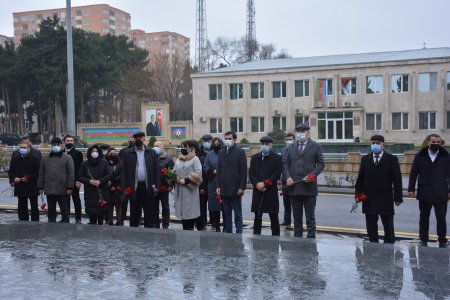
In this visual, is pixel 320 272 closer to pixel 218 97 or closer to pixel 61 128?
pixel 218 97

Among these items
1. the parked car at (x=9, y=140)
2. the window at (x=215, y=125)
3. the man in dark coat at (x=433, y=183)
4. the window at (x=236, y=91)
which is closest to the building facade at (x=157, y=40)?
the parked car at (x=9, y=140)

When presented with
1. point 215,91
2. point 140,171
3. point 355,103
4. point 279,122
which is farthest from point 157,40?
point 140,171

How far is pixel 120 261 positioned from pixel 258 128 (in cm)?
4450

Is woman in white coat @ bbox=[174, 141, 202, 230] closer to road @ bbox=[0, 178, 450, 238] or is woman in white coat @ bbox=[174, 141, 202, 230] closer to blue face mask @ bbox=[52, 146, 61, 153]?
blue face mask @ bbox=[52, 146, 61, 153]

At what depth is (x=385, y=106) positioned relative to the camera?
46344 millimetres

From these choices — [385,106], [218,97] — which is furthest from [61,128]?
[385,106]

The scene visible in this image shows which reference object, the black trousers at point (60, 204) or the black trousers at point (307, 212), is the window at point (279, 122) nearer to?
the black trousers at point (60, 204)

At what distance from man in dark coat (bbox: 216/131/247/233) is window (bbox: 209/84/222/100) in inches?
1687

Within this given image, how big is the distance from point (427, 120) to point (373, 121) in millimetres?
4387

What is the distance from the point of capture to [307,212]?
912cm

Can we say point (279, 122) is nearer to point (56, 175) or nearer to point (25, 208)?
point (25, 208)

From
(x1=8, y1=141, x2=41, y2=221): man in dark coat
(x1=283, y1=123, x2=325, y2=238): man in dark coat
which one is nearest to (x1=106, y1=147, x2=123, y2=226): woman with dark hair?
(x1=8, y1=141, x2=41, y2=221): man in dark coat

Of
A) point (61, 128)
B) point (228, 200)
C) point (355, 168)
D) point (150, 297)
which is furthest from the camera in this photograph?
point (61, 128)

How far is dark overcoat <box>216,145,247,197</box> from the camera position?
9664mm
